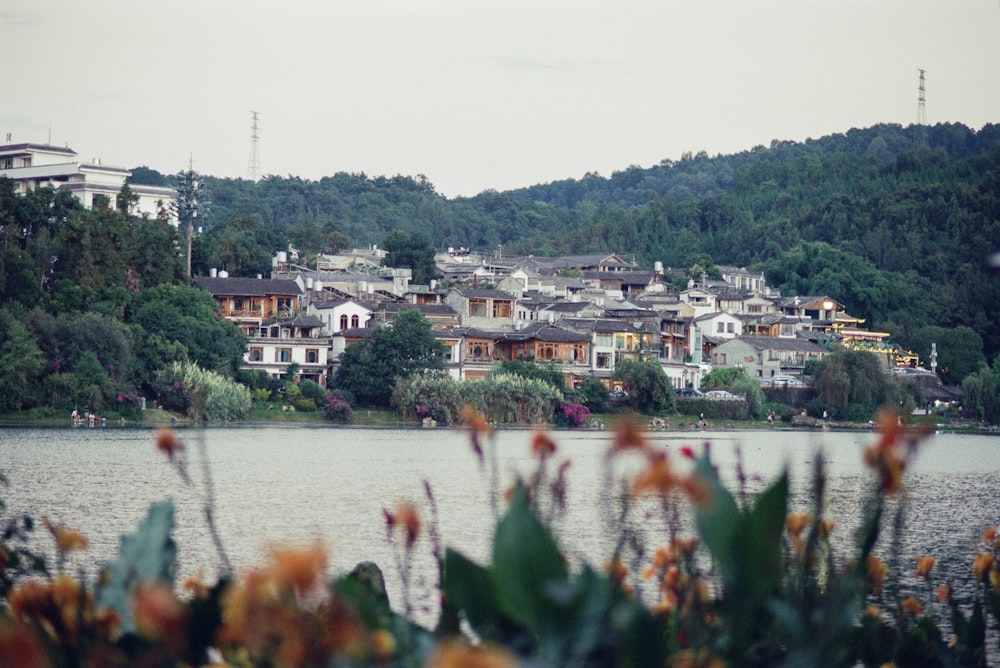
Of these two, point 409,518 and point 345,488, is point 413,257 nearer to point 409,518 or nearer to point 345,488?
point 345,488

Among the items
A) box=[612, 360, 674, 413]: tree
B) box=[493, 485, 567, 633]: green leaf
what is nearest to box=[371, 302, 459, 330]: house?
box=[612, 360, 674, 413]: tree

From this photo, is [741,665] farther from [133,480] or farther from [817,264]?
[817,264]

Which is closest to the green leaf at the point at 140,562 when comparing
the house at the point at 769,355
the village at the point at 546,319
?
the village at the point at 546,319

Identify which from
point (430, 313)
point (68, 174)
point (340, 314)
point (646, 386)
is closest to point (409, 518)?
point (646, 386)

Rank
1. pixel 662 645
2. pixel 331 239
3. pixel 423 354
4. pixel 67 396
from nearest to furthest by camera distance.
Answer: pixel 662 645, pixel 67 396, pixel 423 354, pixel 331 239

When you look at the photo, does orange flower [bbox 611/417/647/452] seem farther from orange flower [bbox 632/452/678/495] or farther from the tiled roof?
the tiled roof

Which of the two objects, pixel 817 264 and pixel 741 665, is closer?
pixel 741 665

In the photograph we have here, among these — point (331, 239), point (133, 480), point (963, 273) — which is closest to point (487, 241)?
point (331, 239)
